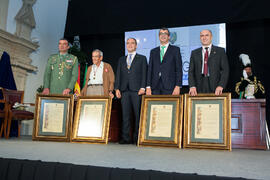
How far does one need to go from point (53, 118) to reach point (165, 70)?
1403 millimetres

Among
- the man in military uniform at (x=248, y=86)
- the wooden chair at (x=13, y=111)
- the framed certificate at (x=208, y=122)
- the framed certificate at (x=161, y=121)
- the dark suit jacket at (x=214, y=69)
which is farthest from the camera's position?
the wooden chair at (x=13, y=111)

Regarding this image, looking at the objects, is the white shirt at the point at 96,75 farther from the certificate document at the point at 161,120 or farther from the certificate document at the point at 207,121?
the certificate document at the point at 207,121

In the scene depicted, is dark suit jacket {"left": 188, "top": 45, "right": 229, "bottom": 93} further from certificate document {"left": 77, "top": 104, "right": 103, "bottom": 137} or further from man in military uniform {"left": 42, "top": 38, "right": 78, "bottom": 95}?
man in military uniform {"left": 42, "top": 38, "right": 78, "bottom": 95}

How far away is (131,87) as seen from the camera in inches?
127

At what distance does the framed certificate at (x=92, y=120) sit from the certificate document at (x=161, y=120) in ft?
1.67

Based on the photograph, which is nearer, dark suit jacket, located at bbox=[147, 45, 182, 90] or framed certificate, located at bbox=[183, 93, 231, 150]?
framed certificate, located at bbox=[183, 93, 231, 150]

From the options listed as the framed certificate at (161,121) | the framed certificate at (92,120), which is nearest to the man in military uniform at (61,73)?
the framed certificate at (92,120)

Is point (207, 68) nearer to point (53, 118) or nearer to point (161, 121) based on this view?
point (161, 121)

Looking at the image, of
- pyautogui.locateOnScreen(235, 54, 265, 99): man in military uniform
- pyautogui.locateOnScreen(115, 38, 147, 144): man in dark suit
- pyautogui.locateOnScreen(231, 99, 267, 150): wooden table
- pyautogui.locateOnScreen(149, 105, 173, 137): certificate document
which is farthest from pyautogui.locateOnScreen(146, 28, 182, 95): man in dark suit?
pyautogui.locateOnScreen(235, 54, 265, 99): man in military uniform

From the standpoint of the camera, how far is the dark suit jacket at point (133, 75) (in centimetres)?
322

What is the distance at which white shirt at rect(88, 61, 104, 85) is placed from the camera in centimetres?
345

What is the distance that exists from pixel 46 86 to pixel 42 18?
347 centimetres

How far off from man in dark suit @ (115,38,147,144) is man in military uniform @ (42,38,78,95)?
1.99 feet

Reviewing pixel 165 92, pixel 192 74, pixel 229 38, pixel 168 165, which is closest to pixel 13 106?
pixel 165 92
